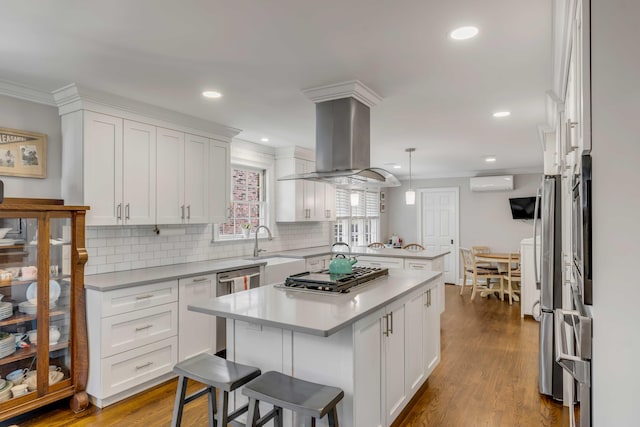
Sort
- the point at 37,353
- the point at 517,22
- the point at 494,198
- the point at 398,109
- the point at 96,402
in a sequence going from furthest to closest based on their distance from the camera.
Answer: the point at 494,198, the point at 398,109, the point at 96,402, the point at 37,353, the point at 517,22

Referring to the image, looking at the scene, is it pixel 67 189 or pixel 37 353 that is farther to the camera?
pixel 67 189

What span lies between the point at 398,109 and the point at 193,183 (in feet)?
7.21

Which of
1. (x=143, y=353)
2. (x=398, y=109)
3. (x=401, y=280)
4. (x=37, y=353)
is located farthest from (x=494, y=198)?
(x=37, y=353)

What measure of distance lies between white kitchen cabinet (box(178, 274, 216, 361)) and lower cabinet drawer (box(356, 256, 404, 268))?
6.80 ft

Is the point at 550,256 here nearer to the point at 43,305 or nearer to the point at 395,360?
the point at 395,360

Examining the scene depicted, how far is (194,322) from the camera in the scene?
3426mm

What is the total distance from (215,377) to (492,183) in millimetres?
7316

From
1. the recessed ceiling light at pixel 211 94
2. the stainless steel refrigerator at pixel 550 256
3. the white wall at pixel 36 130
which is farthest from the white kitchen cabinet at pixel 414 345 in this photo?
the white wall at pixel 36 130

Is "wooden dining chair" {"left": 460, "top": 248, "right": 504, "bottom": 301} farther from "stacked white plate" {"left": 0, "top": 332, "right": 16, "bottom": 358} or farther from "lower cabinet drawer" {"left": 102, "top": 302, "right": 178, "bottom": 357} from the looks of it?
"stacked white plate" {"left": 0, "top": 332, "right": 16, "bottom": 358}

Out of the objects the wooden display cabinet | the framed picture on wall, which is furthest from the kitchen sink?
the framed picture on wall

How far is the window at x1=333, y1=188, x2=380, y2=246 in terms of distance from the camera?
7.51 meters

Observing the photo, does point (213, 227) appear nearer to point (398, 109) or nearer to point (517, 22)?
point (398, 109)

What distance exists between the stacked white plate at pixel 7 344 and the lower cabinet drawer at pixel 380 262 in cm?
351

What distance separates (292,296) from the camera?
2.44 meters
